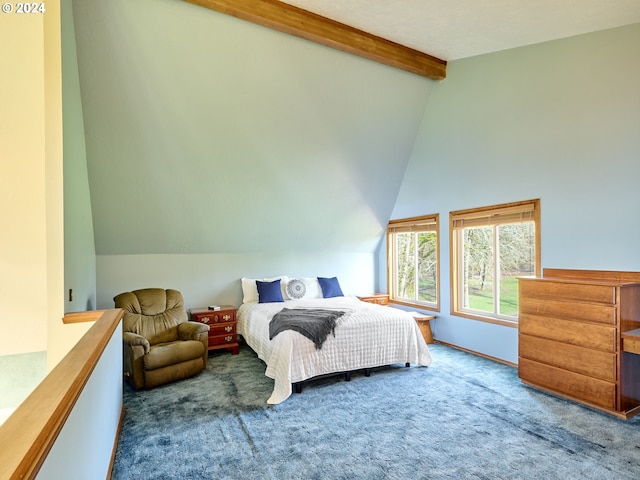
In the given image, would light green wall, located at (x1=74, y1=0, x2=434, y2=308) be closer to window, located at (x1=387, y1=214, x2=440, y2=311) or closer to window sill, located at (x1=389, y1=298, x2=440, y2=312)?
window, located at (x1=387, y1=214, x2=440, y2=311)

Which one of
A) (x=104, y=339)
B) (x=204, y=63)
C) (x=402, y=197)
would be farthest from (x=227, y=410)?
(x=402, y=197)

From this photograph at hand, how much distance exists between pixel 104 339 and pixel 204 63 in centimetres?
266

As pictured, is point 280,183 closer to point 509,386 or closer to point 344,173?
point 344,173

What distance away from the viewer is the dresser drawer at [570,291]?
3.01 metres

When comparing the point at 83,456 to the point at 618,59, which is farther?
the point at 618,59

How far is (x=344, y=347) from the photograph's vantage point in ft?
12.6

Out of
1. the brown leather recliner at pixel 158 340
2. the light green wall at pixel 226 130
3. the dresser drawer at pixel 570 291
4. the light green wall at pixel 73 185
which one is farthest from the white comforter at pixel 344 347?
the light green wall at pixel 73 185

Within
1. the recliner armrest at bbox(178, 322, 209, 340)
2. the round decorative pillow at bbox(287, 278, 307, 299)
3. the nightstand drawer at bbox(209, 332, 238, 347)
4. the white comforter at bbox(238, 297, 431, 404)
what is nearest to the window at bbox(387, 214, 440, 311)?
the white comforter at bbox(238, 297, 431, 404)

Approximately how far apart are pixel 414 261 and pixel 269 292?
2362 millimetres

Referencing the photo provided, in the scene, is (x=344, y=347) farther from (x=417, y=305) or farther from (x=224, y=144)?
(x=224, y=144)

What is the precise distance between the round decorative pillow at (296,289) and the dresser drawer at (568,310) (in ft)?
9.81

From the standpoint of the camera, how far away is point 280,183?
195 inches

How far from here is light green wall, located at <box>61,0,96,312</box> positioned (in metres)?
2.87

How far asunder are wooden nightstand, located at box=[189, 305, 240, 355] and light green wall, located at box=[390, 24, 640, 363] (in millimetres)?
2919
